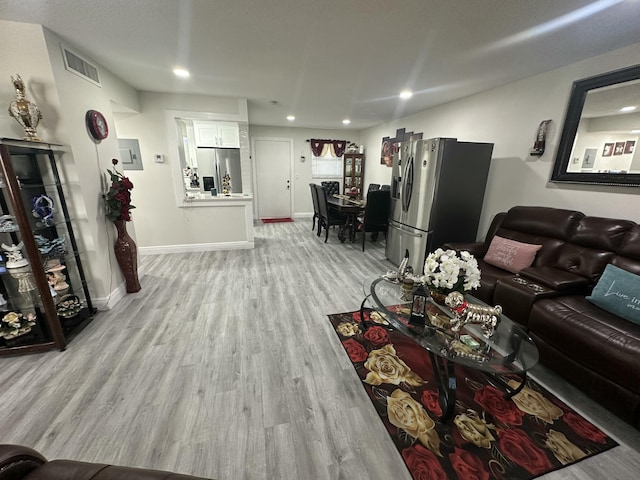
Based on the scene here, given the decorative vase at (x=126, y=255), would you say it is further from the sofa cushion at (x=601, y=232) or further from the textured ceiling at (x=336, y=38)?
the sofa cushion at (x=601, y=232)

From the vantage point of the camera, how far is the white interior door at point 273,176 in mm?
6527

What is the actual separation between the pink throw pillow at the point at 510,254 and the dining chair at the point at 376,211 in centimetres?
179

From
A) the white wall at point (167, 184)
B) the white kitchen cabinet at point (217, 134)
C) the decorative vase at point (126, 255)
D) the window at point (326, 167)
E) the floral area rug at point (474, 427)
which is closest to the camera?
the floral area rug at point (474, 427)

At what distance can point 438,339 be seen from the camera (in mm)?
1559

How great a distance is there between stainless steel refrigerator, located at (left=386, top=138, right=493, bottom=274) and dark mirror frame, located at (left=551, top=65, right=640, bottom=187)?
722mm

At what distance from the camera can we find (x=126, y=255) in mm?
2779

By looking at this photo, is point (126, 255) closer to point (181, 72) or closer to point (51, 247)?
point (51, 247)

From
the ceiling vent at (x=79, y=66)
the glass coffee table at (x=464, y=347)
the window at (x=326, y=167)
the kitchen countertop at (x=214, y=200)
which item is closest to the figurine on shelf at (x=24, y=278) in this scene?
the ceiling vent at (x=79, y=66)

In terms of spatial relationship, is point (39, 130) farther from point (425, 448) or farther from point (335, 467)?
point (425, 448)

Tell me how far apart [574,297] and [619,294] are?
236 millimetres

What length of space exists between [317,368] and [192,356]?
3.18ft

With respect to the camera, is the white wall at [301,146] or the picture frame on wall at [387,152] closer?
the picture frame on wall at [387,152]

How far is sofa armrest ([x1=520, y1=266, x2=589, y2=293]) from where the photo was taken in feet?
6.45

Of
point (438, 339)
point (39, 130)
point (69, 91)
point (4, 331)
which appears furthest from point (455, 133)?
point (4, 331)
